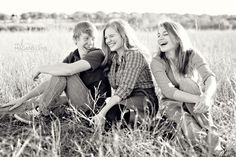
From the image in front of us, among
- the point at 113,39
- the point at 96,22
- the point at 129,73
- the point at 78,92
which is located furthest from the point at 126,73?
the point at 96,22

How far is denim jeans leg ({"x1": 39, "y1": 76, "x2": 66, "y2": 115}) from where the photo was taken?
3.04 metres

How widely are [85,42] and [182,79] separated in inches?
35.7

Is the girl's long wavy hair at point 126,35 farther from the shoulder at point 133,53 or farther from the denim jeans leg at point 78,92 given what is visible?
Answer: the denim jeans leg at point 78,92

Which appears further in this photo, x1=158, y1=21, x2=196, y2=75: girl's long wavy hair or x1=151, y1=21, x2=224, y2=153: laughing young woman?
x1=158, y1=21, x2=196, y2=75: girl's long wavy hair

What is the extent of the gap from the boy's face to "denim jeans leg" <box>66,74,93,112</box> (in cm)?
28

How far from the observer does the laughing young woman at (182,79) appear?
2559 mm

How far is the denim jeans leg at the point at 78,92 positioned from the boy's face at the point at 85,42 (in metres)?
0.28

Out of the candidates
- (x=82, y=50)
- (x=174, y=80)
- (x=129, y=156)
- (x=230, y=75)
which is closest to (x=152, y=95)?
(x=174, y=80)

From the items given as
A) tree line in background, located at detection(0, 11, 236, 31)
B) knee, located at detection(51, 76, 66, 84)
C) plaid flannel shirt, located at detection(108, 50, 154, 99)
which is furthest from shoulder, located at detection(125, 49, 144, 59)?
knee, located at detection(51, 76, 66, 84)

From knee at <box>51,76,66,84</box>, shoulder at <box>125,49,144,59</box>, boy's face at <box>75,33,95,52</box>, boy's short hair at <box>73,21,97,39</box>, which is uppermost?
boy's short hair at <box>73,21,97,39</box>

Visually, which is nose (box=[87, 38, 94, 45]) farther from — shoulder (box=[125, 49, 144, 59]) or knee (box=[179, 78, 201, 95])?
knee (box=[179, 78, 201, 95])

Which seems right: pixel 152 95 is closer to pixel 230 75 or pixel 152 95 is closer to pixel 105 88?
pixel 105 88

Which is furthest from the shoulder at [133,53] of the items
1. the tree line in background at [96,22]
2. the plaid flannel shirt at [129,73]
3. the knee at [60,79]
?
the knee at [60,79]

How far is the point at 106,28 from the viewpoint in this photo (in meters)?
3.11
